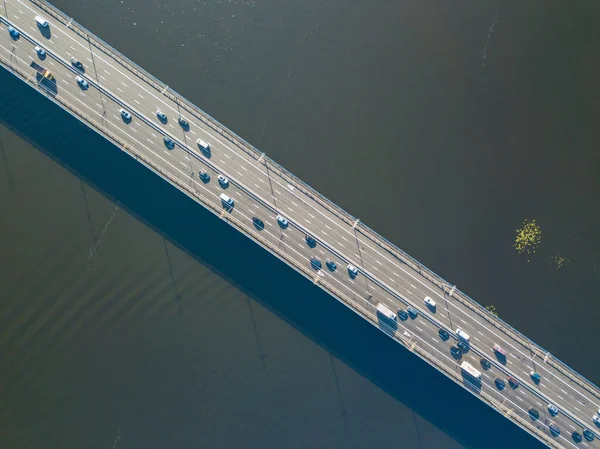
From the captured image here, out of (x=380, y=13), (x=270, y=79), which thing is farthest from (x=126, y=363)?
(x=380, y=13)

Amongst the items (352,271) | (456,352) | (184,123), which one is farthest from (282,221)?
(456,352)

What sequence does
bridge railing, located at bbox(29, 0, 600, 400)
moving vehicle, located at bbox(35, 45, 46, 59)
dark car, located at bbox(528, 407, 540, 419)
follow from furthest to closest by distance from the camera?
dark car, located at bbox(528, 407, 540, 419) < bridge railing, located at bbox(29, 0, 600, 400) < moving vehicle, located at bbox(35, 45, 46, 59)

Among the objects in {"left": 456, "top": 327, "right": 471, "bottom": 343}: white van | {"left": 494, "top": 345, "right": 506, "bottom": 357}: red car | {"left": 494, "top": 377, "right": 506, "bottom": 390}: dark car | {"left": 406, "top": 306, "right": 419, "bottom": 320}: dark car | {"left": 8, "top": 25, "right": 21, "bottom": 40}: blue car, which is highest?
{"left": 8, "top": 25, "right": 21, "bottom": 40}: blue car

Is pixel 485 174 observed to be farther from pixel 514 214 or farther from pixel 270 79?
pixel 270 79

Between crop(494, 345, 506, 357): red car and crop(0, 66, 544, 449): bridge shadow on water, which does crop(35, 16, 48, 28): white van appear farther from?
crop(494, 345, 506, 357): red car

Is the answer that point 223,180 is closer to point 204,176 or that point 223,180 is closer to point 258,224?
point 204,176

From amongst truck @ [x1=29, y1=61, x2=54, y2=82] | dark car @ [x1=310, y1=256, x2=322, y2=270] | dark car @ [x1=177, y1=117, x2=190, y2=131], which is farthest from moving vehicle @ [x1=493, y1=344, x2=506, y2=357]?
truck @ [x1=29, y1=61, x2=54, y2=82]
